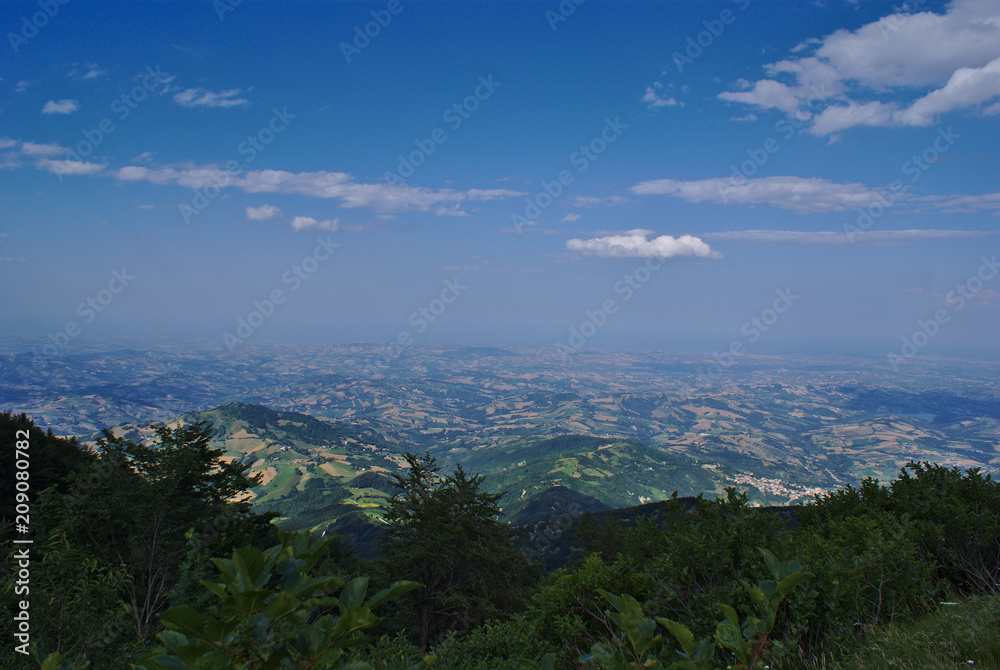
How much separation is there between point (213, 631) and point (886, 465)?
267 m

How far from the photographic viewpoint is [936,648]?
4.35m

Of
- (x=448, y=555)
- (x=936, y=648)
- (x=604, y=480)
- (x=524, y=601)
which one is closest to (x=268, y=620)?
(x=936, y=648)

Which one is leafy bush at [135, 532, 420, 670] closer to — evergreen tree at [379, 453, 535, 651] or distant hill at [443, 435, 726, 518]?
evergreen tree at [379, 453, 535, 651]

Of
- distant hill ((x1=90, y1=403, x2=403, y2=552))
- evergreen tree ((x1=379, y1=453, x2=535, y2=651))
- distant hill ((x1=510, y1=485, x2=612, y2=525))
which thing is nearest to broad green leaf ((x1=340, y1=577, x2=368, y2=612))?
evergreen tree ((x1=379, y1=453, x2=535, y2=651))

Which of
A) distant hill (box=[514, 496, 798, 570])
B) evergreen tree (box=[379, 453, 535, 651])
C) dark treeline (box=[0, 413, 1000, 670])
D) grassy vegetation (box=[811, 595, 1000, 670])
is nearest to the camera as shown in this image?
dark treeline (box=[0, 413, 1000, 670])

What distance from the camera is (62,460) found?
A: 2634cm

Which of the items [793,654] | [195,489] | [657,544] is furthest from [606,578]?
[195,489]

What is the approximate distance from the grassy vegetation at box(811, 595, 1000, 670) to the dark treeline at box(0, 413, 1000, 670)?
320mm

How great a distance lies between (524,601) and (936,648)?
9.03 meters

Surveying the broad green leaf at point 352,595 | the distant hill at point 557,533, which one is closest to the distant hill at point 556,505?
the distant hill at point 557,533

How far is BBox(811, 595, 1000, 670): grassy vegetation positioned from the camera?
3.99 metres

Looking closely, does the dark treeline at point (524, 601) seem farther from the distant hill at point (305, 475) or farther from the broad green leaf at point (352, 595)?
the distant hill at point (305, 475)

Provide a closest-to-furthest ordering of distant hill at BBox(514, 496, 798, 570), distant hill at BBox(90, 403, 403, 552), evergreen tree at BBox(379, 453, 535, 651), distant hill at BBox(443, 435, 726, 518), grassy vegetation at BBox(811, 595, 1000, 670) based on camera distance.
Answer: grassy vegetation at BBox(811, 595, 1000, 670) → evergreen tree at BBox(379, 453, 535, 651) → distant hill at BBox(514, 496, 798, 570) → distant hill at BBox(90, 403, 403, 552) → distant hill at BBox(443, 435, 726, 518)

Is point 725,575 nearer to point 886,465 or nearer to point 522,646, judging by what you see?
point 522,646
